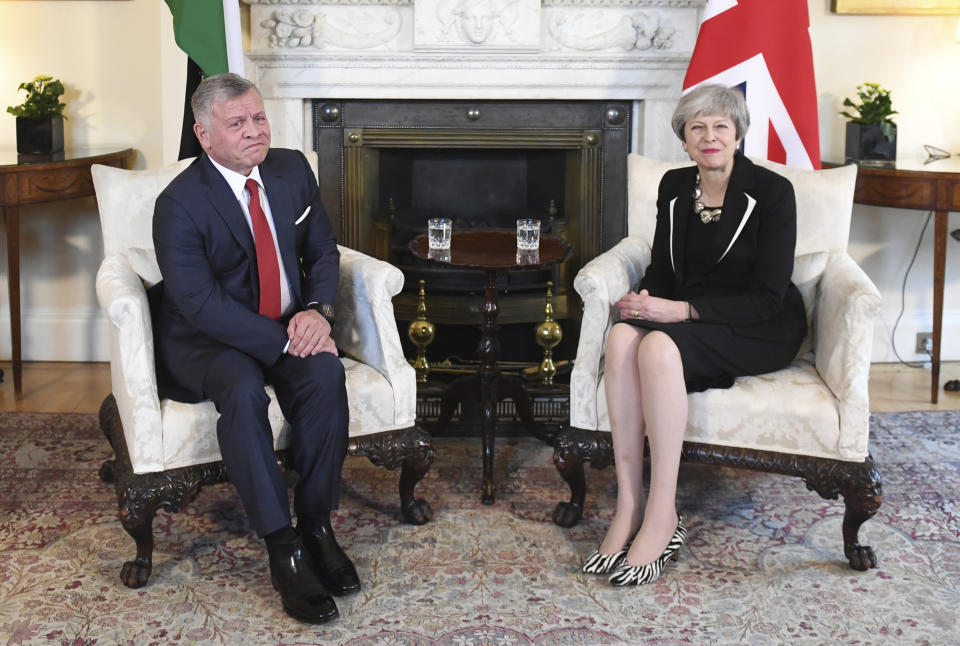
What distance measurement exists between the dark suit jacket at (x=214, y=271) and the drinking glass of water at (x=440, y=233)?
40cm

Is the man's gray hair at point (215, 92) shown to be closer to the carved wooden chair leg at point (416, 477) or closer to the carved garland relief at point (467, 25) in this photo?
the carved wooden chair leg at point (416, 477)

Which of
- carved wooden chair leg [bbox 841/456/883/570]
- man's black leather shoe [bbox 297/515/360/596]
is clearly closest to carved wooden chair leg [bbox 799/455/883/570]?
carved wooden chair leg [bbox 841/456/883/570]

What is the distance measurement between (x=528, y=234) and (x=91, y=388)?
75.7 inches

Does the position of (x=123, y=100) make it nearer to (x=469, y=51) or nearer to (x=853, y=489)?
(x=469, y=51)

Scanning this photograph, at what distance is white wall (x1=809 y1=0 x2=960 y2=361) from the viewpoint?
415 cm

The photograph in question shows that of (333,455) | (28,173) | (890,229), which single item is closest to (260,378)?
(333,455)

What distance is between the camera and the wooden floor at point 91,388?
3828 mm

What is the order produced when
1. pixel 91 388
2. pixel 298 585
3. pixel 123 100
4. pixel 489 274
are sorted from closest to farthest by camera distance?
pixel 298 585
pixel 489 274
pixel 91 388
pixel 123 100

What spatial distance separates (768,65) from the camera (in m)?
3.63

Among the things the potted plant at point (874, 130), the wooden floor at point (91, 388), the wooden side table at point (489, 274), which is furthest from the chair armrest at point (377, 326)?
the potted plant at point (874, 130)

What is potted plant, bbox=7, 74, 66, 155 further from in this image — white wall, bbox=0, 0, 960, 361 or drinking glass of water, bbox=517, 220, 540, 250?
drinking glass of water, bbox=517, 220, 540, 250

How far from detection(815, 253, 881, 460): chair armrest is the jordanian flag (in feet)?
6.81

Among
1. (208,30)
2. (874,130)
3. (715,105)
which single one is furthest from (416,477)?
(874,130)

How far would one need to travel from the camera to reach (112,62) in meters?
4.13
